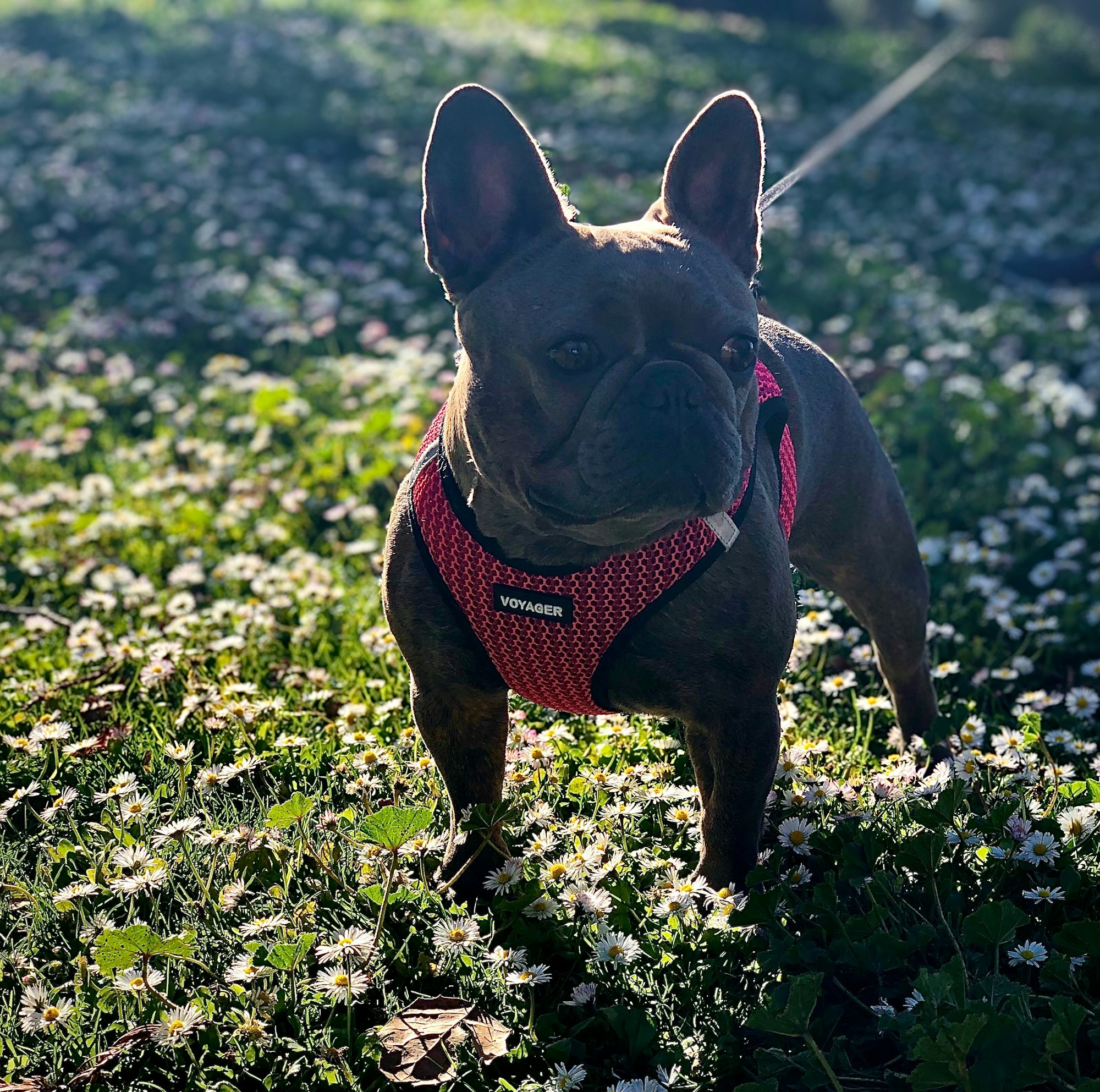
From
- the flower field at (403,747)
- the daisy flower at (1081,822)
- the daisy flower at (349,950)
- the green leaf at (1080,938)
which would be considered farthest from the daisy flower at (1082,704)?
the daisy flower at (349,950)

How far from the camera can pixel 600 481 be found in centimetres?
265

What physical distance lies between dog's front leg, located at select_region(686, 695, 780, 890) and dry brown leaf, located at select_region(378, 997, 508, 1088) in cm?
67

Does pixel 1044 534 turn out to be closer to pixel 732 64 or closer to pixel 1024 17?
pixel 732 64

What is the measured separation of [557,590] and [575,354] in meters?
0.54

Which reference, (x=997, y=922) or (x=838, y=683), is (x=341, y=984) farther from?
(x=838, y=683)

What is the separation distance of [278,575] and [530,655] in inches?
89.6

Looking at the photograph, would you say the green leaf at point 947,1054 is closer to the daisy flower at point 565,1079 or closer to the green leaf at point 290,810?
the daisy flower at point 565,1079

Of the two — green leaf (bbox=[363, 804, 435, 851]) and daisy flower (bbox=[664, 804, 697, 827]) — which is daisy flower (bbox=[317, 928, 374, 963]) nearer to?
green leaf (bbox=[363, 804, 435, 851])

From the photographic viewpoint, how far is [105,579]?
196 inches

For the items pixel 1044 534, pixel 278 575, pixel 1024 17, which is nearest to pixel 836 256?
pixel 1044 534

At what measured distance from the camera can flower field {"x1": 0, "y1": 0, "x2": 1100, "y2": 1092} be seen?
270cm

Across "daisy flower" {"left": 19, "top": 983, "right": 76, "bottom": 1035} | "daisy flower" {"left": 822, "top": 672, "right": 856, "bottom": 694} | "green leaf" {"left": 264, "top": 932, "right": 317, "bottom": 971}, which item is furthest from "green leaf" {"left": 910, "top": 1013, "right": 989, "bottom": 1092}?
"daisy flower" {"left": 822, "top": 672, "right": 856, "bottom": 694}

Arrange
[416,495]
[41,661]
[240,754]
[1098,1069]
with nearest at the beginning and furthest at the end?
[1098,1069] < [416,495] < [240,754] < [41,661]

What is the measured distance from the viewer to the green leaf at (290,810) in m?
2.82
